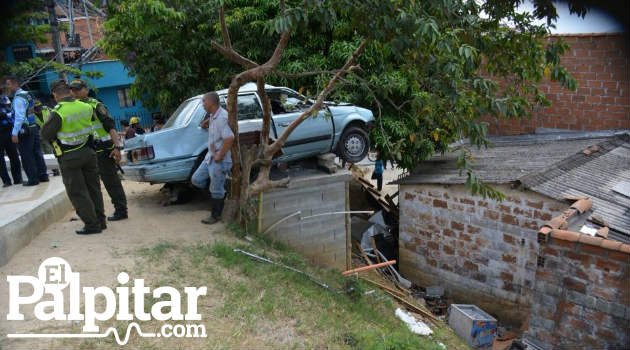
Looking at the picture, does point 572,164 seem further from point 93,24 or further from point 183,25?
point 93,24

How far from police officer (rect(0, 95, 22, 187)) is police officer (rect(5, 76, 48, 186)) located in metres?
0.14

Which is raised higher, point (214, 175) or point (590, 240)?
point (214, 175)

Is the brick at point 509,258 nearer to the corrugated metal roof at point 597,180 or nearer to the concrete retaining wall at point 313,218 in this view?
the corrugated metal roof at point 597,180

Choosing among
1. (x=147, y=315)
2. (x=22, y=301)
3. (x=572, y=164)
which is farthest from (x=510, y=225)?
(x=22, y=301)

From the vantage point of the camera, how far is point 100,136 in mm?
6262

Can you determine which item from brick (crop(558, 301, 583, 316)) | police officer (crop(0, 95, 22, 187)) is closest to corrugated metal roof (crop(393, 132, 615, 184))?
brick (crop(558, 301, 583, 316))

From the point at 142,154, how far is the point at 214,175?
1.24 meters

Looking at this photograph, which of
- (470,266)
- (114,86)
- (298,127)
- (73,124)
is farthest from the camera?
(114,86)

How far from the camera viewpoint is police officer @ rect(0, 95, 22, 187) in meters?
7.15

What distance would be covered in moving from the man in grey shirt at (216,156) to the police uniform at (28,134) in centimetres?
256

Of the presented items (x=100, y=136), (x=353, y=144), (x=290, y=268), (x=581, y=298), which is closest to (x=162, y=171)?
(x=100, y=136)

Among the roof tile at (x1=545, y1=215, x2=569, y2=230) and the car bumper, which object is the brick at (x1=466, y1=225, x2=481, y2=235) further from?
the car bumper

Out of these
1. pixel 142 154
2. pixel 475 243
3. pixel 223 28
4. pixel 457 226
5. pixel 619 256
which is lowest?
pixel 475 243

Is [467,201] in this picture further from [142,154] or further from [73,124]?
[73,124]
